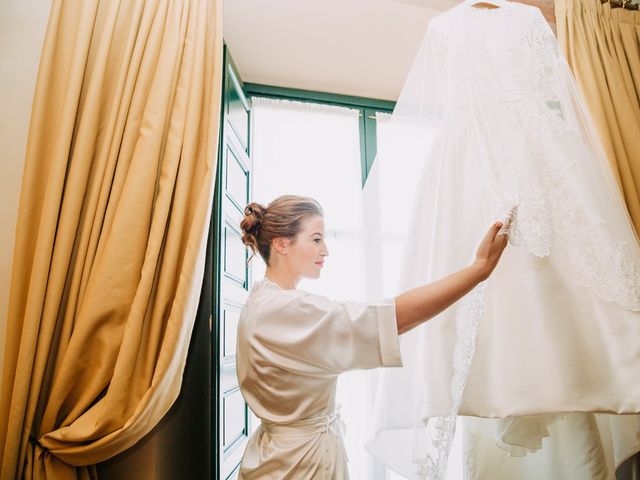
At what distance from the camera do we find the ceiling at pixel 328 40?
173 cm

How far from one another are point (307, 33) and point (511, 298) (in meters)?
1.49

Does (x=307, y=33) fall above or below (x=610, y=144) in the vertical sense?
above

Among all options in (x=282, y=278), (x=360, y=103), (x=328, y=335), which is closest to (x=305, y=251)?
(x=282, y=278)

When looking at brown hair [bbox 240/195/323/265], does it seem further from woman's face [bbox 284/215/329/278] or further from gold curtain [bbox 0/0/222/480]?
gold curtain [bbox 0/0/222/480]

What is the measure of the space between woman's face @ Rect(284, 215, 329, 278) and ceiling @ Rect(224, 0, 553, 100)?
1.05 m

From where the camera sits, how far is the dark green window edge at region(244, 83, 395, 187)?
220 cm

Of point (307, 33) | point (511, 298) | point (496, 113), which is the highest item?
point (307, 33)

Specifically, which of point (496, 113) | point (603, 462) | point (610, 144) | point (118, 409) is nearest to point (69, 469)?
point (118, 409)

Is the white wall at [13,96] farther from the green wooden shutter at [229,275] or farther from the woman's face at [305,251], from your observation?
the woman's face at [305,251]

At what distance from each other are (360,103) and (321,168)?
0.48 meters

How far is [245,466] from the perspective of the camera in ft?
3.39

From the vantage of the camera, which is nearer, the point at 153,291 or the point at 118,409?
the point at 118,409

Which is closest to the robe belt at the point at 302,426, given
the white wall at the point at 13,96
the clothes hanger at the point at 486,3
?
the white wall at the point at 13,96

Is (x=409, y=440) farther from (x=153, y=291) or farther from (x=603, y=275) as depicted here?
(x=153, y=291)
